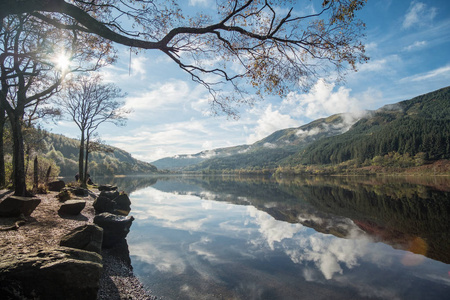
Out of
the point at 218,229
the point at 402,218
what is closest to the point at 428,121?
the point at 402,218

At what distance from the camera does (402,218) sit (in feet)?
57.7

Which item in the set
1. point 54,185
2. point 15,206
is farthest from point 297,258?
point 54,185

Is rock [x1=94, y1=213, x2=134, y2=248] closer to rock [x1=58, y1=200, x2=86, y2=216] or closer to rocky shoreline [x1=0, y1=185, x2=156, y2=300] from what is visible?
rocky shoreline [x1=0, y1=185, x2=156, y2=300]

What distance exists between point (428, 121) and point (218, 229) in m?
244

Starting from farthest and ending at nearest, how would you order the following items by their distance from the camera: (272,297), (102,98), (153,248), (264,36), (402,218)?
1. (102,98)
2. (402,218)
3. (153,248)
4. (264,36)
5. (272,297)

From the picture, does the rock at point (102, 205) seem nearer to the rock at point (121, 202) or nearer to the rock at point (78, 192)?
the rock at point (121, 202)

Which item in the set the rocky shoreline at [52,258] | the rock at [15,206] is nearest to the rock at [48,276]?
the rocky shoreline at [52,258]

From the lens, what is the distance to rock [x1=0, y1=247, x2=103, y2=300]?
412 centimetres

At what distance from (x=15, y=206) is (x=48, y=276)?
816 centimetres

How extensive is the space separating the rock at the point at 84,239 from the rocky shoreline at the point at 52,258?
0.23 m

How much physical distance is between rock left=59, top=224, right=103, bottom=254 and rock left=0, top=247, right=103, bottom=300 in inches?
107

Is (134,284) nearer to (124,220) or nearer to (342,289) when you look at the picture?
(124,220)

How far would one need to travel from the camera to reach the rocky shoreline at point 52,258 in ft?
14.1

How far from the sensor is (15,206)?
993 centimetres
